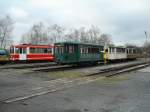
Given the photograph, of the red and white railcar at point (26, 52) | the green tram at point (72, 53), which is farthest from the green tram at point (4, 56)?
the green tram at point (72, 53)

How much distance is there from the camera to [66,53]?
105 feet

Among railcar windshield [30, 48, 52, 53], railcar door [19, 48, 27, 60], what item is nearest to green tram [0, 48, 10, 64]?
railcar door [19, 48, 27, 60]

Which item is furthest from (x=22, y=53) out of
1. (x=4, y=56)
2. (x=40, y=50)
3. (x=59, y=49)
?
(x=59, y=49)

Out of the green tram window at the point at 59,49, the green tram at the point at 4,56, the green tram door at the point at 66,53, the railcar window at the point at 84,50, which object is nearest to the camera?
the green tram door at the point at 66,53

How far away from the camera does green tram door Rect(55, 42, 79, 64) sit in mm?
32078

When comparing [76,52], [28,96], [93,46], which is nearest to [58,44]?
[76,52]

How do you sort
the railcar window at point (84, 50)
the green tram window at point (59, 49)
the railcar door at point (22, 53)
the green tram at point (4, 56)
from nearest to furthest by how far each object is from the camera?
the green tram window at point (59, 49)
the railcar window at point (84, 50)
the green tram at point (4, 56)
the railcar door at point (22, 53)

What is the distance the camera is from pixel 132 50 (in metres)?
61.3

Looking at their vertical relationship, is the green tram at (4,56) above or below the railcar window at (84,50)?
below

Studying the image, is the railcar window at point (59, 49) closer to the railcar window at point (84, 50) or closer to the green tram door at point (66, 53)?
the green tram door at point (66, 53)

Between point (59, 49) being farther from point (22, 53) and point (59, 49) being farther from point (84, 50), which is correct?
point (22, 53)

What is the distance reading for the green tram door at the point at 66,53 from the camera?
1263 inches

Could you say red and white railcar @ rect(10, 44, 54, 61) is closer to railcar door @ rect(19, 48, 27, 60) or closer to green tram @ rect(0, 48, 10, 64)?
A: railcar door @ rect(19, 48, 27, 60)

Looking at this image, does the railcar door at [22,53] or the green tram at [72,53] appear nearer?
the green tram at [72,53]
